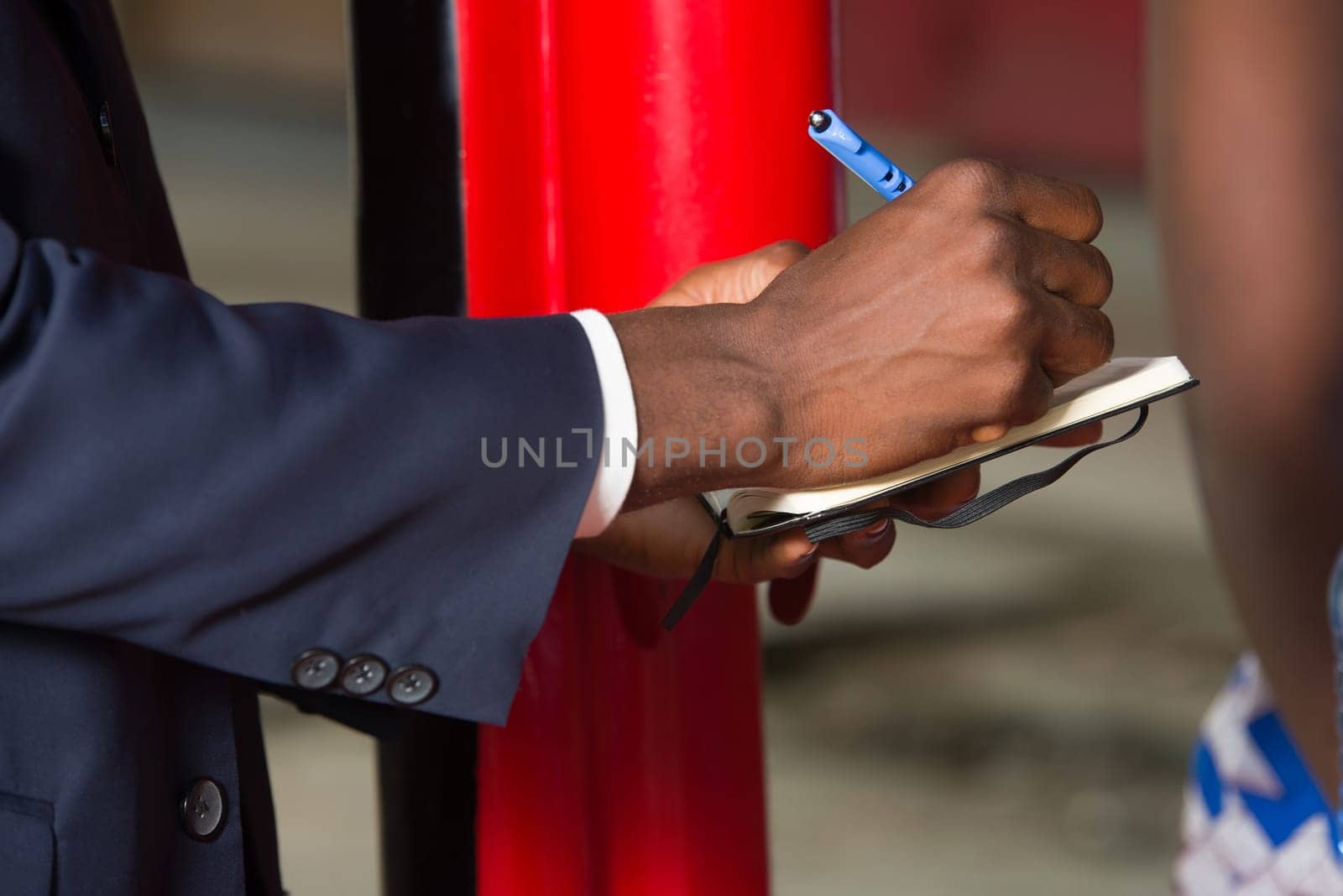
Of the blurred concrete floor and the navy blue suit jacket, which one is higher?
the navy blue suit jacket

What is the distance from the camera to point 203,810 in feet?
2.11

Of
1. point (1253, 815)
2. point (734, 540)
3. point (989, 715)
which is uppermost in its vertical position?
point (734, 540)

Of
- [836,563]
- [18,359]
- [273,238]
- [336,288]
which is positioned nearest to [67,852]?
[18,359]

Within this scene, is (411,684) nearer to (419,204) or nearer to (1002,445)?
(1002,445)

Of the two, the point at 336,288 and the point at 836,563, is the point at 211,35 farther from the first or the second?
the point at 836,563

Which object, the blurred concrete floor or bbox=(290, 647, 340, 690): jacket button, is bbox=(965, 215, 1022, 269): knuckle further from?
the blurred concrete floor

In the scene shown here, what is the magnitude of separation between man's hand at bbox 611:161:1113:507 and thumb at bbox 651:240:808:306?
17 centimetres

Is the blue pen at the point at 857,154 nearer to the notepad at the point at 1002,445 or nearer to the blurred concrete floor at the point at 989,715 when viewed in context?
the notepad at the point at 1002,445

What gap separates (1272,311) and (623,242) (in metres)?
A: 0.54

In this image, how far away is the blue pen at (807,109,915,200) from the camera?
0.64m

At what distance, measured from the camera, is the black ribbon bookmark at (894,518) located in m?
0.65

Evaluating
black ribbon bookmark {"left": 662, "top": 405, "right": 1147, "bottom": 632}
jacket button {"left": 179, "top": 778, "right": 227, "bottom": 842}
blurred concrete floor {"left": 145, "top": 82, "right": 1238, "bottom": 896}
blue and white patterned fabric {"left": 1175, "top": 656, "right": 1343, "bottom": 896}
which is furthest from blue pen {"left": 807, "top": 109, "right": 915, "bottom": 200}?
blurred concrete floor {"left": 145, "top": 82, "right": 1238, "bottom": 896}

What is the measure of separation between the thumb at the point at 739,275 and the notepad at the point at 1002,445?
0.16m

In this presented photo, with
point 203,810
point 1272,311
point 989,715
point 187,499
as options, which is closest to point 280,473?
point 187,499
